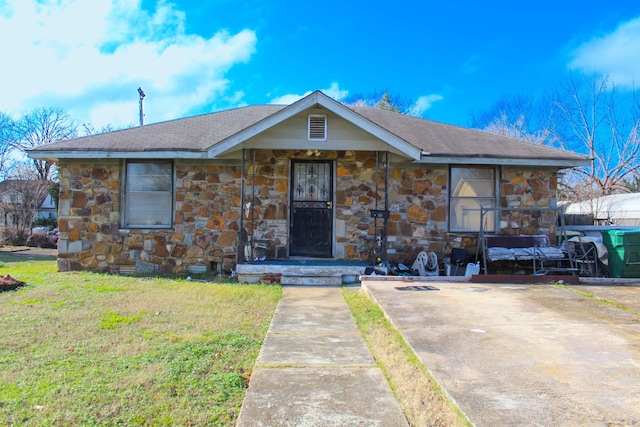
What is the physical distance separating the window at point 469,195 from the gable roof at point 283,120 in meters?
0.57

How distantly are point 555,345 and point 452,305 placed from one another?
186 cm

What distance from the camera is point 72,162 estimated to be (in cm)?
956

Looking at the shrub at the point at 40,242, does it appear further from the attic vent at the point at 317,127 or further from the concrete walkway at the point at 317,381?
the concrete walkway at the point at 317,381

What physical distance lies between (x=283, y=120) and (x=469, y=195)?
4.53 metres

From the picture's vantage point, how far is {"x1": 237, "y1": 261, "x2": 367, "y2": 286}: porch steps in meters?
8.45

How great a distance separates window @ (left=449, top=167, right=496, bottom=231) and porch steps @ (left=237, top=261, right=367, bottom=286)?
2899mm

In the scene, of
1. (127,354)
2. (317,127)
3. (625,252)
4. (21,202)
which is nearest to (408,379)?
(127,354)

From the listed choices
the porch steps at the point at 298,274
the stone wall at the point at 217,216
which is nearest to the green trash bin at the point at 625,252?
the stone wall at the point at 217,216

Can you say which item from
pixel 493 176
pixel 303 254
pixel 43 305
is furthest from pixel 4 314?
pixel 493 176

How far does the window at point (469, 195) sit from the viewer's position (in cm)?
994

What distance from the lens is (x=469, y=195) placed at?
997cm

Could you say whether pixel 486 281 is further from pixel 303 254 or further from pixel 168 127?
pixel 168 127

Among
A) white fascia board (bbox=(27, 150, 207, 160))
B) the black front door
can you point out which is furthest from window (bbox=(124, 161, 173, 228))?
the black front door

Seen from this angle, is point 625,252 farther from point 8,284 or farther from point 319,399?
point 8,284
